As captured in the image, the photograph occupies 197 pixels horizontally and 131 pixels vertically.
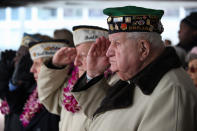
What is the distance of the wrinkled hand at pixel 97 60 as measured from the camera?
178 centimetres

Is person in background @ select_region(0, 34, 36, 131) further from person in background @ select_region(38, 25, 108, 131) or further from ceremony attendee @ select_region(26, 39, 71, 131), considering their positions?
person in background @ select_region(38, 25, 108, 131)

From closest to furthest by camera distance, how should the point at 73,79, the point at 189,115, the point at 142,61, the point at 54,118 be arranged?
the point at 189,115
the point at 142,61
the point at 73,79
the point at 54,118

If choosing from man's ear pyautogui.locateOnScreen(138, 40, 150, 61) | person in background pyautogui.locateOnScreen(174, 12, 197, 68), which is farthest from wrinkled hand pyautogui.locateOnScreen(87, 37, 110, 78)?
person in background pyautogui.locateOnScreen(174, 12, 197, 68)

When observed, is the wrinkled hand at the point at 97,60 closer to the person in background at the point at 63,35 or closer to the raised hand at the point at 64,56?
the raised hand at the point at 64,56

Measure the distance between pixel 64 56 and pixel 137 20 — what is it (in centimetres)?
116

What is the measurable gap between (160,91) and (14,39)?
13.7ft

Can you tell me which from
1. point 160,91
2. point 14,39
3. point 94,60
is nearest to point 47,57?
point 94,60

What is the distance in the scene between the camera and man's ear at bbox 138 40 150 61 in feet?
4.32

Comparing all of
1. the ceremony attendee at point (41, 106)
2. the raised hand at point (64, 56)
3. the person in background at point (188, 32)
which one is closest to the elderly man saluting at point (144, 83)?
the raised hand at point (64, 56)

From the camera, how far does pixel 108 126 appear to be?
54.1 inches

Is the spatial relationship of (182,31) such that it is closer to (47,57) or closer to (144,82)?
(47,57)

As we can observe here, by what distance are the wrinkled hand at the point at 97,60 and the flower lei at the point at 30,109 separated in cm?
113

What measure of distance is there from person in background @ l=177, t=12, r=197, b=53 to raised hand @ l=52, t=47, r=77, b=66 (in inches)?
58.3

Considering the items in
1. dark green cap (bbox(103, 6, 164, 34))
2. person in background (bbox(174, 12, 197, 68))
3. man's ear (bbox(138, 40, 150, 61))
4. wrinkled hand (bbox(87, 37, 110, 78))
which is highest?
dark green cap (bbox(103, 6, 164, 34))
